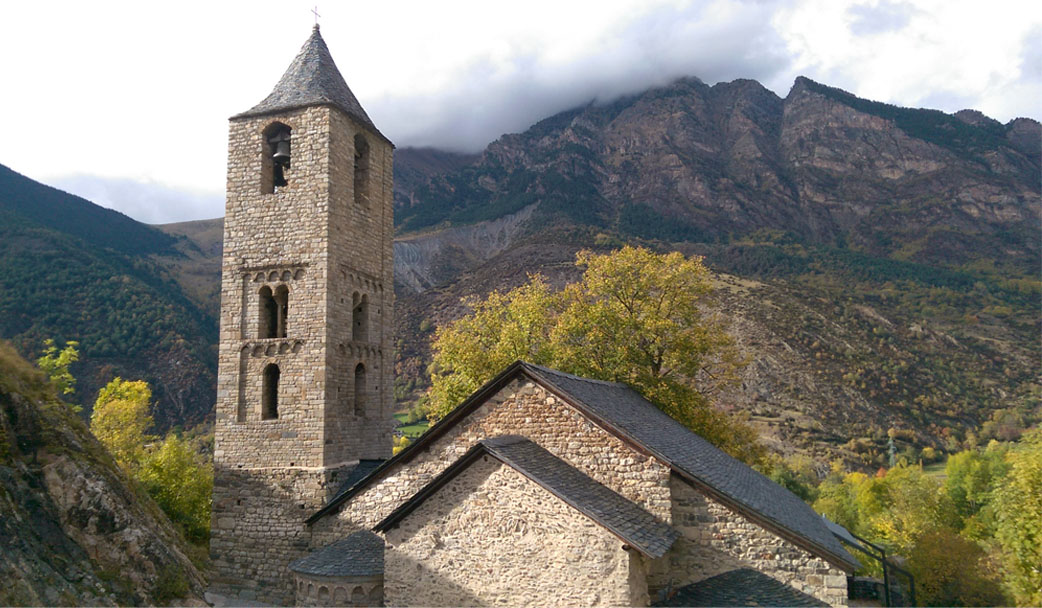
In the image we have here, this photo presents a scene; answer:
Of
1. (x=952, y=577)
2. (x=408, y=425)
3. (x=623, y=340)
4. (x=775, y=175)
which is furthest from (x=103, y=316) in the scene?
(x=775, y=175)

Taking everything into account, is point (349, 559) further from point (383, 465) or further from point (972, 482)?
point (972, 482)

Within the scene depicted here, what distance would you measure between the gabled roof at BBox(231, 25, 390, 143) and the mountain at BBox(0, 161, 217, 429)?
44428 millimetres

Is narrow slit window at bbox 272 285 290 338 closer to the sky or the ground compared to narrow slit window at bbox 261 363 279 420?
closer to the sky

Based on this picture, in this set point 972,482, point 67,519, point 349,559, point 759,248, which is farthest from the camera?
point 759,248

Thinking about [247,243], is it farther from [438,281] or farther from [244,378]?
[438,281]

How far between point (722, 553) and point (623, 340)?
1300 cm

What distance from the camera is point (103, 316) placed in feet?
196

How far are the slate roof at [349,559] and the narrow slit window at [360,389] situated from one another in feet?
15.1

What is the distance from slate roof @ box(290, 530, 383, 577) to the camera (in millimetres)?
11047

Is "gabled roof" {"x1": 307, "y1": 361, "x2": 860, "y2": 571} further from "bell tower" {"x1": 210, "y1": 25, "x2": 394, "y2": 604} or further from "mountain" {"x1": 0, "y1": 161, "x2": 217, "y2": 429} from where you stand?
"mountain" {"x1": 0, "y1": 161, "x2": 217, "y2": 429}

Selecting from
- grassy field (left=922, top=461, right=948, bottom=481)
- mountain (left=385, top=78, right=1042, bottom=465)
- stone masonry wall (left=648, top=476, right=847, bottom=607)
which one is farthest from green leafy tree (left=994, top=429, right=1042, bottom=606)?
grassy field (left=922, top=461, right=948, bottom=481)

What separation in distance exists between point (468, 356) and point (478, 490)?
563 inches

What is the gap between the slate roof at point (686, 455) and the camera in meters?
10.3

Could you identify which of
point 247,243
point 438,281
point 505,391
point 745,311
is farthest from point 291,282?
point 438,281
